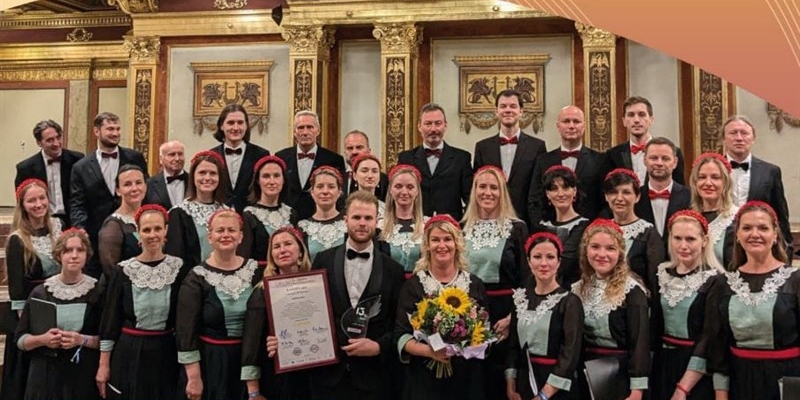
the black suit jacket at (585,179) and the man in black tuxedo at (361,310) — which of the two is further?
the black suit jacket at (585,179)

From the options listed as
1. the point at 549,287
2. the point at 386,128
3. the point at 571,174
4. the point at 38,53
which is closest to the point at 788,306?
the point at 549,287

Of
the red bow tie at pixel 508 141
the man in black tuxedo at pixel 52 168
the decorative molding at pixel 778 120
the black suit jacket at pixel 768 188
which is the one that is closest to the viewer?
the black suit jacket at pixel 768 188

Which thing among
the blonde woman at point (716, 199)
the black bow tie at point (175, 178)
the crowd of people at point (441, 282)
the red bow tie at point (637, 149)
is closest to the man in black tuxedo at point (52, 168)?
the crowd of people at point (441, 282)

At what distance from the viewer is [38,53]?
11609 mm

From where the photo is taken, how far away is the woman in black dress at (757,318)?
3.25m

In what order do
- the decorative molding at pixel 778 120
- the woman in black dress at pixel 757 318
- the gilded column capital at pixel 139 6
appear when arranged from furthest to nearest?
the gilded column capital at pixel 139 6 < the decorative molding at pixel 778 120 < the woman in black dress at pixel 757 318

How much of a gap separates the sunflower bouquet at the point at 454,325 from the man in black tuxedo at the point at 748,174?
76.3 inches

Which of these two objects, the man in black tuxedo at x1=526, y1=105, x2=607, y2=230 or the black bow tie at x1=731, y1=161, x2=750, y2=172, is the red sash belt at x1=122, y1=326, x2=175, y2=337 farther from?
the black bow tie at x1=731, y1=161, x2=750, y2=172

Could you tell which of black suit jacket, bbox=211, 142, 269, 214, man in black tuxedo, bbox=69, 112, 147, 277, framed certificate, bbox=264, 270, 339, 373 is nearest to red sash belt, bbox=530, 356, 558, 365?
framed certificate, bbox=264, 270, 339, 373

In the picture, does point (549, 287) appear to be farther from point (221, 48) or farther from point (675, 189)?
point (221, 48)

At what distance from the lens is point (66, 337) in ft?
13.1

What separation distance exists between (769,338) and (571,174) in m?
1.31

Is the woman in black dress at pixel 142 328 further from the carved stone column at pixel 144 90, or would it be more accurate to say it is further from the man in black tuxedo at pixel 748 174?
the carved stone column at pixel 144 90

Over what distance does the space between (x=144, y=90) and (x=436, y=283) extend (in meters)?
Result: 7.01
